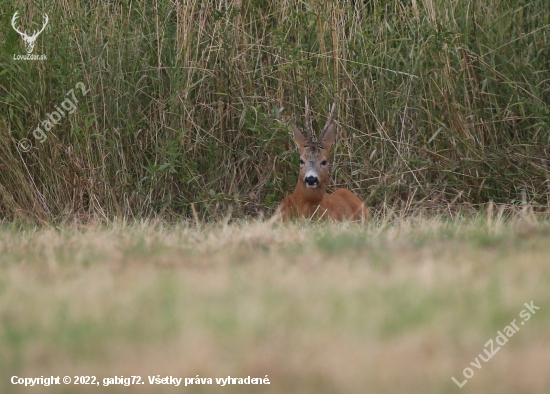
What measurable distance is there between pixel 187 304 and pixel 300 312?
361 mm

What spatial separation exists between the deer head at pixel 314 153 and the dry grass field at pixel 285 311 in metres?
2.33

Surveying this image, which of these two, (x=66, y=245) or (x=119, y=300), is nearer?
(x=119, y=300)

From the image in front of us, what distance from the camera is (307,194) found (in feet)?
20.3

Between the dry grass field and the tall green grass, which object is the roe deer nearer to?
the tall green grass

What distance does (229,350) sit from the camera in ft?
7.06

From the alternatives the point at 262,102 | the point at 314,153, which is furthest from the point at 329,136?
the point at 262,102

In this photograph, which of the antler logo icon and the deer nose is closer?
the deer nose

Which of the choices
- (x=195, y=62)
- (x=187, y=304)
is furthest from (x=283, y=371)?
(x=195, y=62)

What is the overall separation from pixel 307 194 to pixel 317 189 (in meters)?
0.10

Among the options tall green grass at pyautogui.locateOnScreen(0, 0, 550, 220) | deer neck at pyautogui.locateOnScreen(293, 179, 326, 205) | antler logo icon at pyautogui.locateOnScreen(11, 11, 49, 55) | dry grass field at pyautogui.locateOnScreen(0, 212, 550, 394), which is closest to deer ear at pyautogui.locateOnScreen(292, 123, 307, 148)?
tall green grass at pyautogui.locateOnScreen(0, 0, 550, 220)

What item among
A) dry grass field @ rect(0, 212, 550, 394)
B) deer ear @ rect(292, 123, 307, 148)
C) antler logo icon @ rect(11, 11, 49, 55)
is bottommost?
dry grass field @ rect(0, 212, 550, 394)

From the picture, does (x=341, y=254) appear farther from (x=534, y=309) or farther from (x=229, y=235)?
(x=534, y=309)

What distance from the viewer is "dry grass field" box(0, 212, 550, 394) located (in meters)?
2.01

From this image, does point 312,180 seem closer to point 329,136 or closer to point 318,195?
point 318,195
